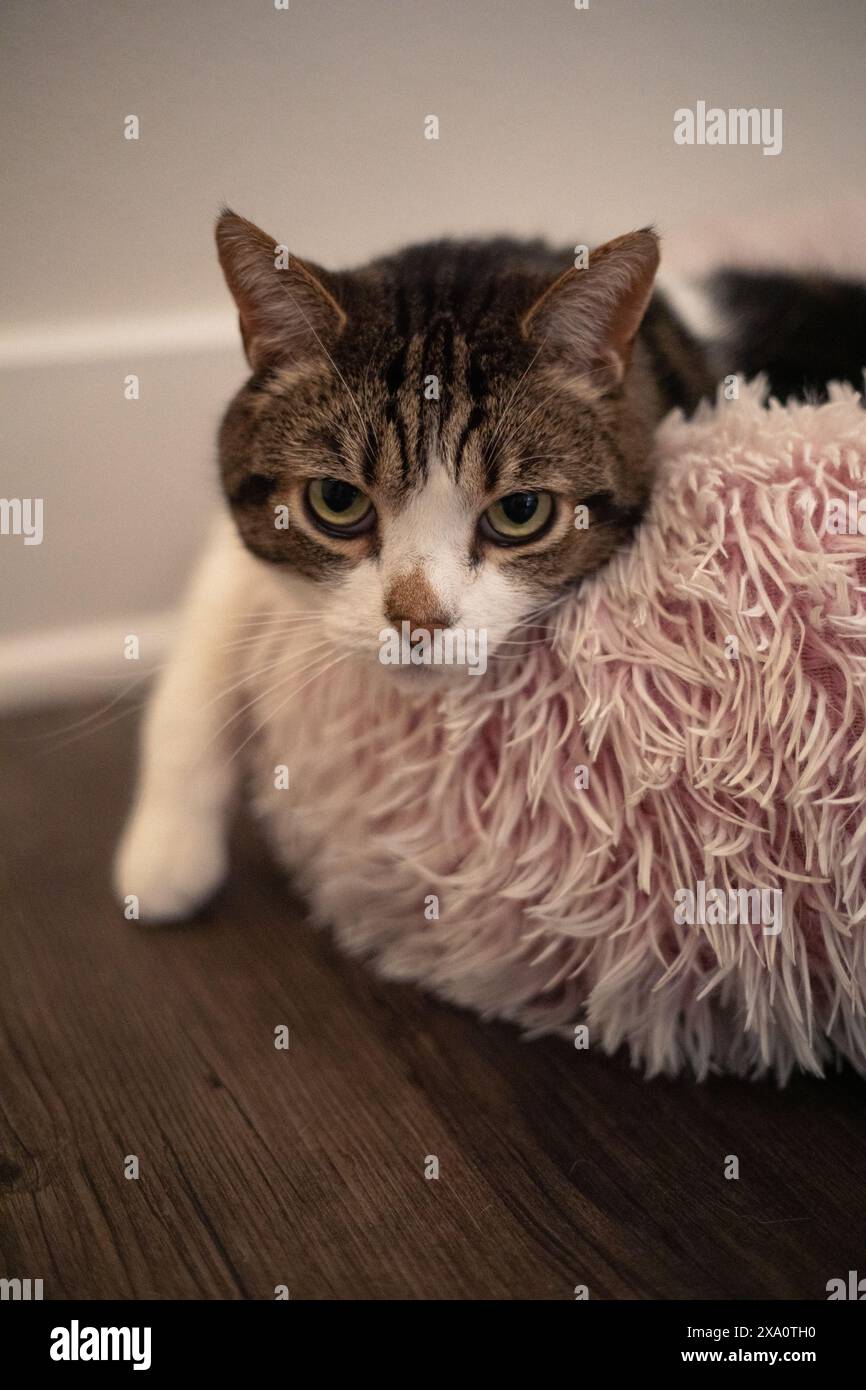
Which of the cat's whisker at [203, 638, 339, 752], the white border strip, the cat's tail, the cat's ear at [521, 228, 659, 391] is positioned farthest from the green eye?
the white border strip

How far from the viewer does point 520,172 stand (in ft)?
3.64

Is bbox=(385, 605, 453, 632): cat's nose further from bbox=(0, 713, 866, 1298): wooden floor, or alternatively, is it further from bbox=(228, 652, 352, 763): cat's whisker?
bbox=(0, 713, 866, 1298): wooden floor

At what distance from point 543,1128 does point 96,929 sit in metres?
0.45

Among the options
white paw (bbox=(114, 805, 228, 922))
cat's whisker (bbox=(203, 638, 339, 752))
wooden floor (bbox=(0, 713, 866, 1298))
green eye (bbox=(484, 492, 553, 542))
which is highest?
green eye (bbox=(484, 492, 553, 542))

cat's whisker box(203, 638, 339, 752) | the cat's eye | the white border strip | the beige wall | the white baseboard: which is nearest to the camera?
the cat's eye

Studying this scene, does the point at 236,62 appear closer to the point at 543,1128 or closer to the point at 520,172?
the point at 520,172

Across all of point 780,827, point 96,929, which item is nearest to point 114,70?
point 96,929

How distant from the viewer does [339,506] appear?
750 mm

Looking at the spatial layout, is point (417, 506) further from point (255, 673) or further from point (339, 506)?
point (255, 673)

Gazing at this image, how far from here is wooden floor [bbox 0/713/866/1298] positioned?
2.10ft

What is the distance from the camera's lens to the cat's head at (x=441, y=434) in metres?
0.71

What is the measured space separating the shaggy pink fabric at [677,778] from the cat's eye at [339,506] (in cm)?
15

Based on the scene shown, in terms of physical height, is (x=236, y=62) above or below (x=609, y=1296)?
above

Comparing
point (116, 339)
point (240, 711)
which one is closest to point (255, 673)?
point (240, 711)
